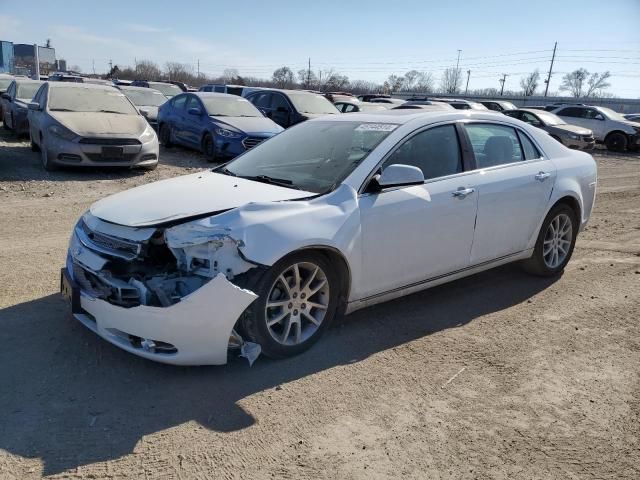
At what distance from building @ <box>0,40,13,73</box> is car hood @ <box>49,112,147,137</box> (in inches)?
2295

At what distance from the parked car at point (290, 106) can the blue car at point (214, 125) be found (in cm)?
186

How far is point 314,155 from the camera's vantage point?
4.38m

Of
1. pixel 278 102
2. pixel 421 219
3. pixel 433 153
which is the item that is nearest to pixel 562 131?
pixel 278 102

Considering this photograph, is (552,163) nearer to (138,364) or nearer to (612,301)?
(612,301)

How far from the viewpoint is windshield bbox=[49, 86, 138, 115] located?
10.5 meters

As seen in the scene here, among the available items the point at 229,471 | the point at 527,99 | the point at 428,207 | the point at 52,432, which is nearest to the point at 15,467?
the point at 52,432

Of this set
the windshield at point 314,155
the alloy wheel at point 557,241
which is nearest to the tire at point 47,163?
the windshield at point 314,155

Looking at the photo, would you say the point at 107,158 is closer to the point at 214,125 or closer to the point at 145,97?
the point at 214,125

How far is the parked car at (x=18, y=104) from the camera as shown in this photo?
13172mm

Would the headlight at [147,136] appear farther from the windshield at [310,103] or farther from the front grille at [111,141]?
the windshield at [310,103]

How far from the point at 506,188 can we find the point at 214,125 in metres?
8.73

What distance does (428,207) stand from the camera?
412 centimetres

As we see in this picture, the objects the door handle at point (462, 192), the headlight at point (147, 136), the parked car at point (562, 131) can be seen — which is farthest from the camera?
the parked car at point (562, 131)

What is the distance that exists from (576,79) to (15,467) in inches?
4330
